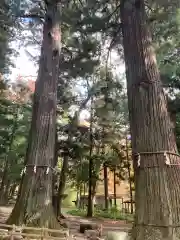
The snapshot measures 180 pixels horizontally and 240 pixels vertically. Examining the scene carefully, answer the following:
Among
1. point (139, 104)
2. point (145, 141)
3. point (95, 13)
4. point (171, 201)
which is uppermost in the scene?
point (95, 13)

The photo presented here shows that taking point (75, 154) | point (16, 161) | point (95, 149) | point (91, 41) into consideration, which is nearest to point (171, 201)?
point (91, 41)

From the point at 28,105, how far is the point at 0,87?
4558mm

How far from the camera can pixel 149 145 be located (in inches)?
148

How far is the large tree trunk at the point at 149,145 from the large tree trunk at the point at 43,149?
3480 mm

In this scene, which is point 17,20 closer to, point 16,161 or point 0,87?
point 0,87

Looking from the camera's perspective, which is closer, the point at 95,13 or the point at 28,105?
the point at 95,13

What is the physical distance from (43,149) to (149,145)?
3.99 metres

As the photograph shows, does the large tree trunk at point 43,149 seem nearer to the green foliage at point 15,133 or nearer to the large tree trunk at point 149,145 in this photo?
the large tree trunk at point 149,145

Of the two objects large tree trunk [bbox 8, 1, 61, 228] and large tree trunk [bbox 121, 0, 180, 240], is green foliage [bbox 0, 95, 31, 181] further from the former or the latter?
large tree trunk [bbox 121, 0, 180, 240]

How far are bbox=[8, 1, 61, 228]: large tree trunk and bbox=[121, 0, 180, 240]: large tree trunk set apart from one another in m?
3.48

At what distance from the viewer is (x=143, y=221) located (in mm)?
3465

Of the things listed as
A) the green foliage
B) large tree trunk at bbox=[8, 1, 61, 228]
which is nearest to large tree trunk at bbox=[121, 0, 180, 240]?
large tree trunk at bbox=[8, 1, 61, 228]

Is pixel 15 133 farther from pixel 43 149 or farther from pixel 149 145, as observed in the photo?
pixel 149 145

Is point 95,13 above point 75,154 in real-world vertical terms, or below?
above
